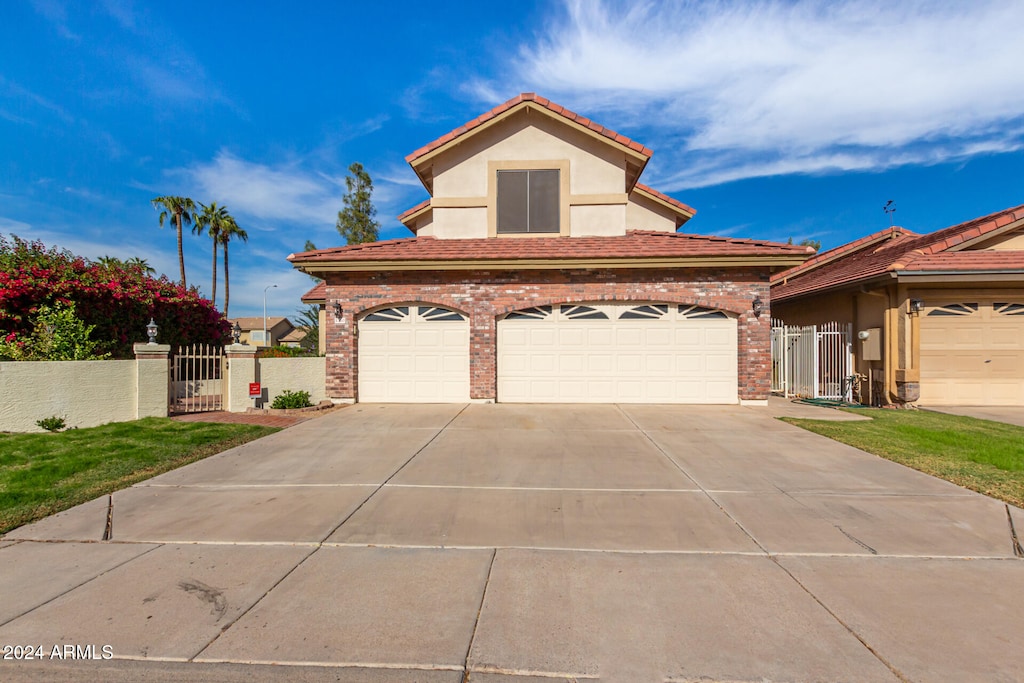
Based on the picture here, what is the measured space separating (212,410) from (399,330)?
455 centimetres

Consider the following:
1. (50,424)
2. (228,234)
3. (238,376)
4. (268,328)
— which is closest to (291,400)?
(238,376)

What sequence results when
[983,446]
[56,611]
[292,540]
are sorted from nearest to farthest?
[56,611] < [292,540] < [983,446]

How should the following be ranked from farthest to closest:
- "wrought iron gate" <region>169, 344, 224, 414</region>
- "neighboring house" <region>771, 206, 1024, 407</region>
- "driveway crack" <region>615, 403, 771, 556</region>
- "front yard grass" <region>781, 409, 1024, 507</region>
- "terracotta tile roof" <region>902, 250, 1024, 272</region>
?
1. "neighboring house" <region>771, 206, 1024, 407</region>
2. "terracotta tile roof" <region>902, 250, 1024, 272</region>
3. "wrought iron gate" <region>169, 344, 224, 414</region>
4. "front yard grass" <region>781, 409, 1024, 507</region>
5. "driveway crack" <region>615, 403, 771, 556</region>

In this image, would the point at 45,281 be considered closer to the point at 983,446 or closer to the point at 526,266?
the point at 526,266

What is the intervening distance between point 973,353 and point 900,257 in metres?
3.01

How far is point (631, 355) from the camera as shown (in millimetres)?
11992

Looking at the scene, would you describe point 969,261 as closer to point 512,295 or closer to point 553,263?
point 553,263

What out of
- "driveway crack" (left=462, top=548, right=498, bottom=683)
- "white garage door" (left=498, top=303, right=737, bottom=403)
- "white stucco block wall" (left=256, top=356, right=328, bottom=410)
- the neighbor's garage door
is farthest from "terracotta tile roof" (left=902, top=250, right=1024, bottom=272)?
"white stucco block wall" (left=256, top=356, right=328, bottom=410)

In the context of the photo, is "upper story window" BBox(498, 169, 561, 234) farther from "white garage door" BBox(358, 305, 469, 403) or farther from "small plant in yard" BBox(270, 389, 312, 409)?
"small plant in yard" BBox(270, 389, 312, 409)

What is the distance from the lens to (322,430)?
8977mm

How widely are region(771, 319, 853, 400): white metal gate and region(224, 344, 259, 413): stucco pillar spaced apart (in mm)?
14264

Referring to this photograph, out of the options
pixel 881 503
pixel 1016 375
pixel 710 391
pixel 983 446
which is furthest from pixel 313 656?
pixel 1016 375

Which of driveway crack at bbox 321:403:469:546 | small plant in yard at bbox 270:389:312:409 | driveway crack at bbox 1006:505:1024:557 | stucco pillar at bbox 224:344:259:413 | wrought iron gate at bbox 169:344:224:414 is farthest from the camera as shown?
small plant in yard at bbox 270:389:312:409

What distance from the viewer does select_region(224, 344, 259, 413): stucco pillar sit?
1116cm
